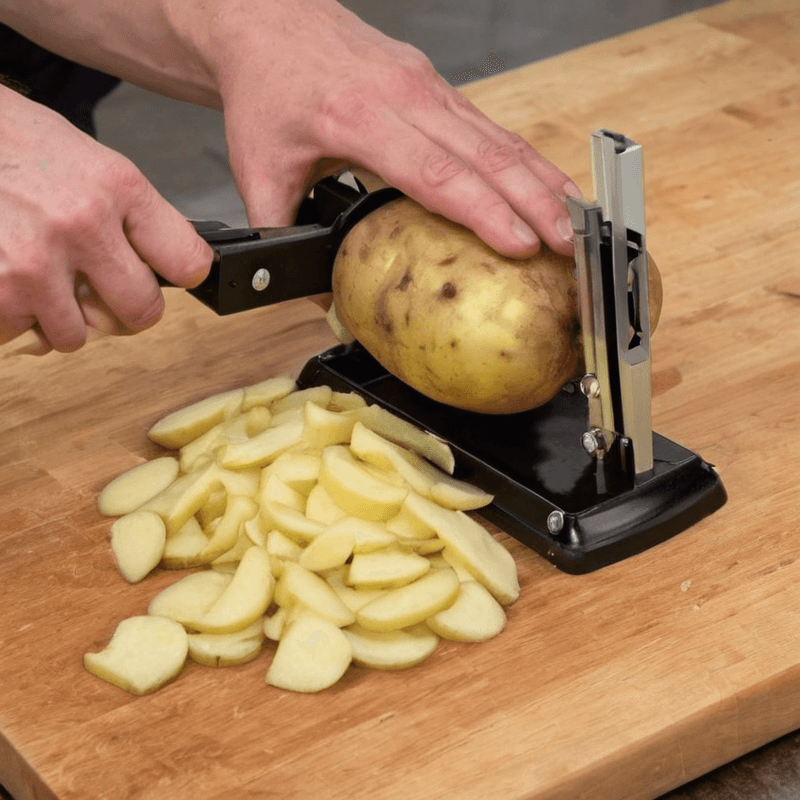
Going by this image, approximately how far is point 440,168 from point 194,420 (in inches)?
16.5

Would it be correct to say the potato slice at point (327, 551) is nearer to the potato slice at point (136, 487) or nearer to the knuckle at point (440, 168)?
the potato slice at point (136, 487)

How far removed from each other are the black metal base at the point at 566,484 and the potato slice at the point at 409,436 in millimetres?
14

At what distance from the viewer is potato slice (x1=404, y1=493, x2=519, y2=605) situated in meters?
1.33

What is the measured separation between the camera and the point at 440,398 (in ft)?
4.81

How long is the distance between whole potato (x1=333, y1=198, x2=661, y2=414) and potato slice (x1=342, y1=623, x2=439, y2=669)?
268 mm

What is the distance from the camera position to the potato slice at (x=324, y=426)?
4.81ft

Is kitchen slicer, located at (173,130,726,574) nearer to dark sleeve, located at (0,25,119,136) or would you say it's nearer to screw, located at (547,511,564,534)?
screw, located at (547,511,564,534)

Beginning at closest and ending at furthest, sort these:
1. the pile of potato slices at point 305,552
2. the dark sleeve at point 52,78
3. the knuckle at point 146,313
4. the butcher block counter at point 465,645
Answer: the butcher block counter at point 465,645 → the pile of potato slices at point 305,552 → the knuckle at point 146,313 → the dark sleeve at point 52,78

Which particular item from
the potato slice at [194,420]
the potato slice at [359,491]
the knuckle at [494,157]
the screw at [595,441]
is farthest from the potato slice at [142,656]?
the knuckle at [494,157]

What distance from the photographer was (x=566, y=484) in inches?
56.1

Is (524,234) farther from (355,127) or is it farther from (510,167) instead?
(355,127)

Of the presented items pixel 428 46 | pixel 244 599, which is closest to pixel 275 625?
pixel 244 599

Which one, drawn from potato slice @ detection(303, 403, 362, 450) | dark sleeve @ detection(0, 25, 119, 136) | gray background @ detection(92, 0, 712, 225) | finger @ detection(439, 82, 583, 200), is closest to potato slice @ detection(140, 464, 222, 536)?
potato slice @ detection(303, 403, 362, 450)

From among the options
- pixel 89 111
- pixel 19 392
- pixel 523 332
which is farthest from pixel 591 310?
pixel 89 111
